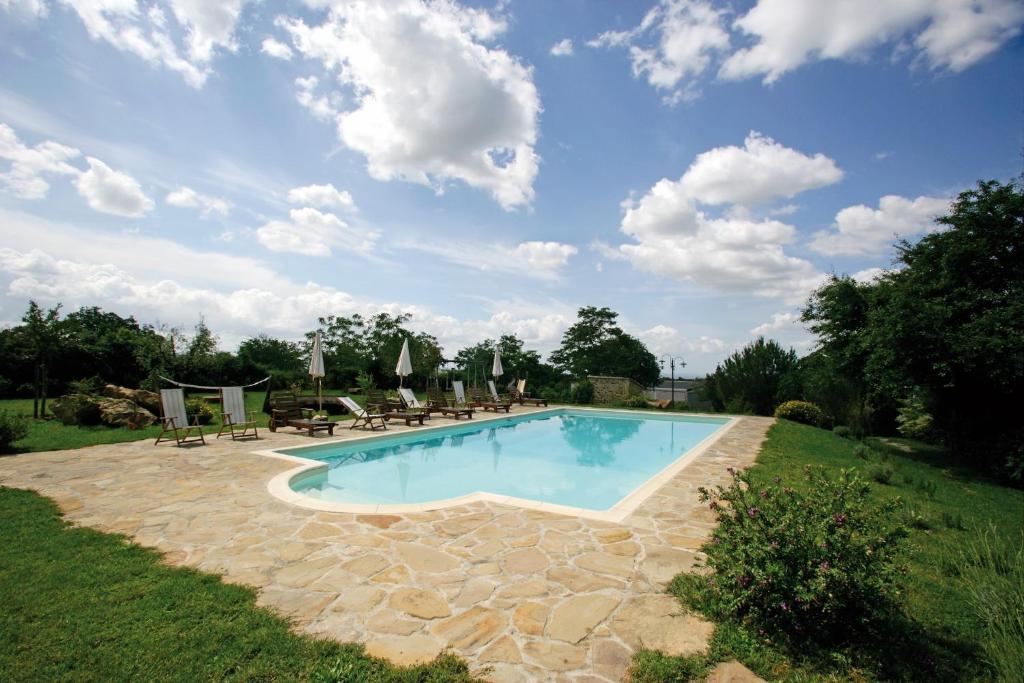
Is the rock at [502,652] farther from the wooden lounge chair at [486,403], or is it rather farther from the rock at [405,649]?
the wooden lounge chair at [486,403]

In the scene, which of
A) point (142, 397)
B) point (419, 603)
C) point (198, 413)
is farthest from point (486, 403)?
point (419, 603)

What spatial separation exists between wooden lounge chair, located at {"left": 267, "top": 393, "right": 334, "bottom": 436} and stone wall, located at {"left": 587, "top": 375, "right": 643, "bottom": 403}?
49.9 feet

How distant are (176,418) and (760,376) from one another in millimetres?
19559

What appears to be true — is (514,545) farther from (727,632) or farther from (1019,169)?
(1019,169)

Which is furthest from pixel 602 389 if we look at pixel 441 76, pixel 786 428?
pixel 441 76

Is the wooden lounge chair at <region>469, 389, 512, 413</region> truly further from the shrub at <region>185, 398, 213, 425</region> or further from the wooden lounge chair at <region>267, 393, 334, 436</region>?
the shrub at <region>185, 398, 213, 425</region>

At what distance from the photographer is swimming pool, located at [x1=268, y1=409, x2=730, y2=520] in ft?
21.3

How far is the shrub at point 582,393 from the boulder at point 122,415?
53.1 feet

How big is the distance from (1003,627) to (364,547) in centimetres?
414

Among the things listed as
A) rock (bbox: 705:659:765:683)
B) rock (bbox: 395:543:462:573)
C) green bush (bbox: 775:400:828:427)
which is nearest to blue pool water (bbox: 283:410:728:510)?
rock (bbox: 395:543:462:573)

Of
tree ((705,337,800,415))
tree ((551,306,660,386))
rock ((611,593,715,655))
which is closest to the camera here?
rock ((611,593,715,655))

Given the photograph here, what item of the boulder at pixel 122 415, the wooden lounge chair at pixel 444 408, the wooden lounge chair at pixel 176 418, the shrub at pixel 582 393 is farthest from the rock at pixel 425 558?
the shrub at pixel 582 393

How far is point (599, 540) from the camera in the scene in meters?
4.01

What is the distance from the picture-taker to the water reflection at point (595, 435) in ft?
33.5
